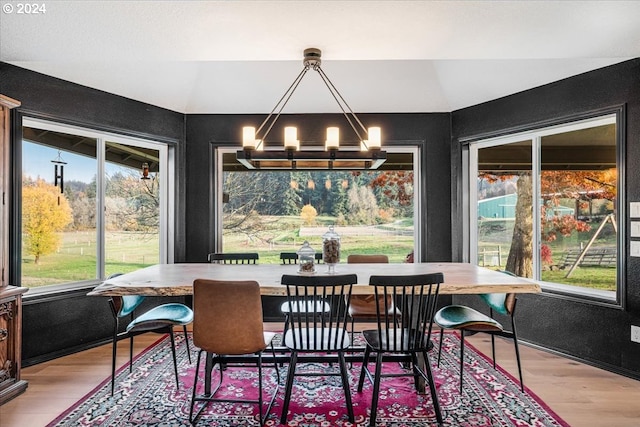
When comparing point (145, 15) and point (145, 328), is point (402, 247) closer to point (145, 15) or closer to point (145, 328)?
point (145, 328)

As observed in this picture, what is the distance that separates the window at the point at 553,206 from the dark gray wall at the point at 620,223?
0.40 feet

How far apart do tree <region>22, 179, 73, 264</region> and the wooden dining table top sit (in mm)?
1133

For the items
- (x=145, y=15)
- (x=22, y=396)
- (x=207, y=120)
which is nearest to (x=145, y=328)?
(x=22, y=396)

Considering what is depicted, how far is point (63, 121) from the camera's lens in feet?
12.1

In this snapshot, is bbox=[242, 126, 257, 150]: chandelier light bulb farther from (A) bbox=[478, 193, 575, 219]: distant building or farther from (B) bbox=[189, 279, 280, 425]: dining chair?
(A) bbox=[478, 193, 575, 219]: distant building

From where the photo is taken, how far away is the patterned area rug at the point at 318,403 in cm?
250

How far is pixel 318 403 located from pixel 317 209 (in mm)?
2674

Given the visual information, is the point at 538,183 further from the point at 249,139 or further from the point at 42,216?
the point at 42,216

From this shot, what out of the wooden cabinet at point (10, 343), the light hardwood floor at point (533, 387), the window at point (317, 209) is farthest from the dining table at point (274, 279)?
the window at point (317, 209)

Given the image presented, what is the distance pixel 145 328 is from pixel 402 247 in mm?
3067

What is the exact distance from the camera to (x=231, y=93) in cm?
453

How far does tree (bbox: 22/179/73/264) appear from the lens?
3543mm

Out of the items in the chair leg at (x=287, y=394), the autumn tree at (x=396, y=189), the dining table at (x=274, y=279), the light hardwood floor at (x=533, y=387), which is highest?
the autumn tree at (x=396, y=189)

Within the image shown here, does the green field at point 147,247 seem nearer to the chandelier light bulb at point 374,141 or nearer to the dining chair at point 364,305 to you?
the dining chair at point 364,305
